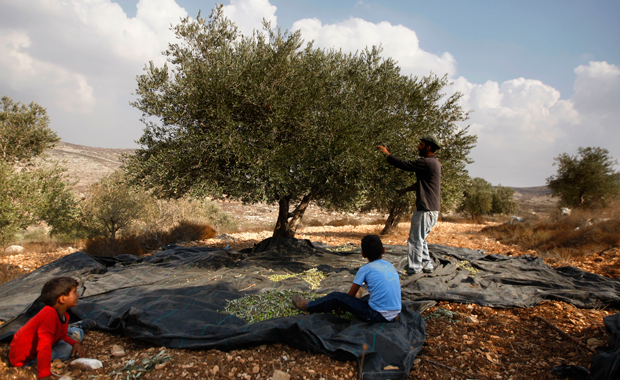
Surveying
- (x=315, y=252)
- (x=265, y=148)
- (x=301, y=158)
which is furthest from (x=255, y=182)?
(x=315, y=252)

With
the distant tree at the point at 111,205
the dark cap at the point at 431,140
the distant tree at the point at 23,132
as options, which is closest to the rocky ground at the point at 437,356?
the dark cap at the point at 431,140

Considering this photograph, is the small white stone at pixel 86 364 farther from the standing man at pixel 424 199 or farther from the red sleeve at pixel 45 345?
the standing man at pixel 424 199

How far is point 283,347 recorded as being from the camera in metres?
3.96

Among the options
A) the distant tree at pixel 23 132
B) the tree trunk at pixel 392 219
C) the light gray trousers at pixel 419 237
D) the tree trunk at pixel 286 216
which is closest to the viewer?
the light gray trousers at pixel 419 237

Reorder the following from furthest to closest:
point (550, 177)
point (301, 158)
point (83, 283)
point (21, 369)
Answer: point (550, 177) < point (301, 158) < point (83, 283) < point (21, 369)

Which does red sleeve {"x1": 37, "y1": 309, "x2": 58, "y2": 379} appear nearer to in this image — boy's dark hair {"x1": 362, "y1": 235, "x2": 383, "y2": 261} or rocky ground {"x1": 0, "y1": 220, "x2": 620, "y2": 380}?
rocky ground {"x1": 0, "y1": 220, "x2": 620, "y2": 380}

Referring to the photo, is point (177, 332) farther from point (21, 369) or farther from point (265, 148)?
point (265, 148)

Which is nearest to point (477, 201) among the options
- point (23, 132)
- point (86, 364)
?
point (86, 364)

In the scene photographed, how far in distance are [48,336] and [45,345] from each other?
12cm

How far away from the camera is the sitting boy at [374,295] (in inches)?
163

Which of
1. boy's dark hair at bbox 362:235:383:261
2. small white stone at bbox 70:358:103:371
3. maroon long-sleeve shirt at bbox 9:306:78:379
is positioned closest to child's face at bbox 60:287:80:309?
maroon long-sleeve shirt at bbox 9:306:78:379

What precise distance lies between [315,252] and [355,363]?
6097mm

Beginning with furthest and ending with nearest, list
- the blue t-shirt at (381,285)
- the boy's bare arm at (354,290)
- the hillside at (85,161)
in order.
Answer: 1. the hillside at (85,161)
2. the boy's bare arm at (354,290)
3. the blue t-shirt at (381,285)

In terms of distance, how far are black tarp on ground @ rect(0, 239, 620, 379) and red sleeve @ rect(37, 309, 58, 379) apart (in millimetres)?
929
